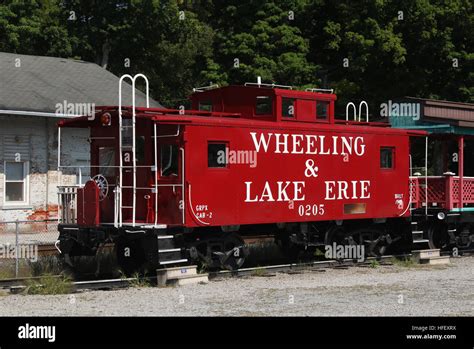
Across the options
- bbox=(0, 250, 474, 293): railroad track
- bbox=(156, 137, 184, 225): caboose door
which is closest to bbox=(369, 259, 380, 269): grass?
bbox=(0, 250, 474, 293): railroad track

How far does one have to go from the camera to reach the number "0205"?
18.4 m

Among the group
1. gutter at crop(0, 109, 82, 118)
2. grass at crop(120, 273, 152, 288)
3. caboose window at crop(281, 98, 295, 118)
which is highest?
gutter at crop(0, 109, 82, 118)

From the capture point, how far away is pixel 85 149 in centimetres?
2794

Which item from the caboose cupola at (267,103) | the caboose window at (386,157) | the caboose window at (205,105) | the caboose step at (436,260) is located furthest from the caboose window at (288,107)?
the caboose step at (436,260)

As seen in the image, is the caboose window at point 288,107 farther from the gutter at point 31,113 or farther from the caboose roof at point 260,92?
the gutter at point 31,113

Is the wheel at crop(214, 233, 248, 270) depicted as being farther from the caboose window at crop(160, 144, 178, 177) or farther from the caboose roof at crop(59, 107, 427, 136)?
the caboose roof at crop(59, 107, 427, 136)

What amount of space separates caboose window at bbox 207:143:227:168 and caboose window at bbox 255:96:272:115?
72.2 inches

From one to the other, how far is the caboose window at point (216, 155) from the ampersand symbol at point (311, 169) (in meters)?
2.39

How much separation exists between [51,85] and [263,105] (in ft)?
41.6

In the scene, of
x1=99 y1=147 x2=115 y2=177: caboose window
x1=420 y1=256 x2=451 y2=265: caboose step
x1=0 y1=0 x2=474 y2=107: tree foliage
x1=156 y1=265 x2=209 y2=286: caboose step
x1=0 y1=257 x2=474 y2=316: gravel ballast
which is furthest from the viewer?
x1=0 y1=0 x2=474 y2=107: tree foliage

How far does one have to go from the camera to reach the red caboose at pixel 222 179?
16.2 meters

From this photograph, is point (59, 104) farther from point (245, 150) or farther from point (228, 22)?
point (228, 22)

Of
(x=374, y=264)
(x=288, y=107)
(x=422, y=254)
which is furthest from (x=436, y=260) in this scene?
(x=288, y=107)

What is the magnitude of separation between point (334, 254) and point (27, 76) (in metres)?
14.5
